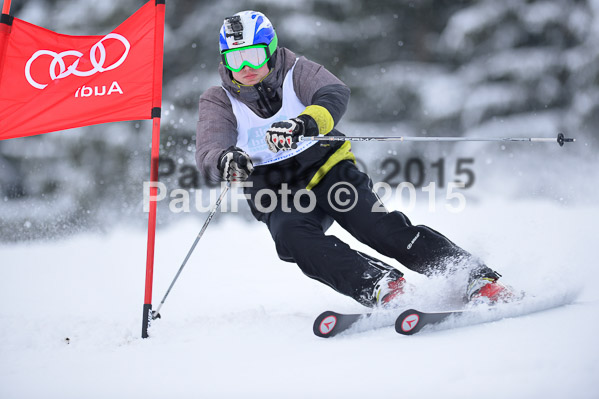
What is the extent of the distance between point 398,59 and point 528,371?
6763 mm

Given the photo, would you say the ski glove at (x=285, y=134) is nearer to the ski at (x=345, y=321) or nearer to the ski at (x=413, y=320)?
the ski at (x=345, y=321)

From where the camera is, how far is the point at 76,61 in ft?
11.2

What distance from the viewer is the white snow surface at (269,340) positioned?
6.84ft

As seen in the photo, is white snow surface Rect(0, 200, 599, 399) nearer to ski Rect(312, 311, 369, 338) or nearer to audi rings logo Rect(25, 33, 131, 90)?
ski Rect(312, 311, 369, 338)

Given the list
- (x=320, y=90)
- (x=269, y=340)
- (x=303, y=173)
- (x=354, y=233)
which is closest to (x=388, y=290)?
(x=354, y=233)

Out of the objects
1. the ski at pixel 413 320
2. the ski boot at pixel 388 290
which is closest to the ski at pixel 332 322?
the ski boot at pixel 388 290

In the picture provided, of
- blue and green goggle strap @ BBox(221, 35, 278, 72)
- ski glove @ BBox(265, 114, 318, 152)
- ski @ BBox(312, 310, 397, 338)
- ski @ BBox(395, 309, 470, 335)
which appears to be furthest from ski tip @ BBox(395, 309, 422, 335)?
blue and green goggle strap @ BBox(221, 35, 278, 72)

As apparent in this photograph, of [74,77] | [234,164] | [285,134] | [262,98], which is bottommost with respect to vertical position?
[234,164]

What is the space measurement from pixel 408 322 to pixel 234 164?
1.18 metres

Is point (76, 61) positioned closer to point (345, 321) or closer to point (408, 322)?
point (345, 321)

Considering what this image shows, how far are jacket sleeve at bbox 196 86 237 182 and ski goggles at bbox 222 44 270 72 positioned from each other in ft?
0.87

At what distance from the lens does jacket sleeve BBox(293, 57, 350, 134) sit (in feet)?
10.2

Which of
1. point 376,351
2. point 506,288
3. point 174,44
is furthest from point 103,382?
point 174,44

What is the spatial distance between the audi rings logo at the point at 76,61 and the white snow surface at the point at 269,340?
61.7 inches
